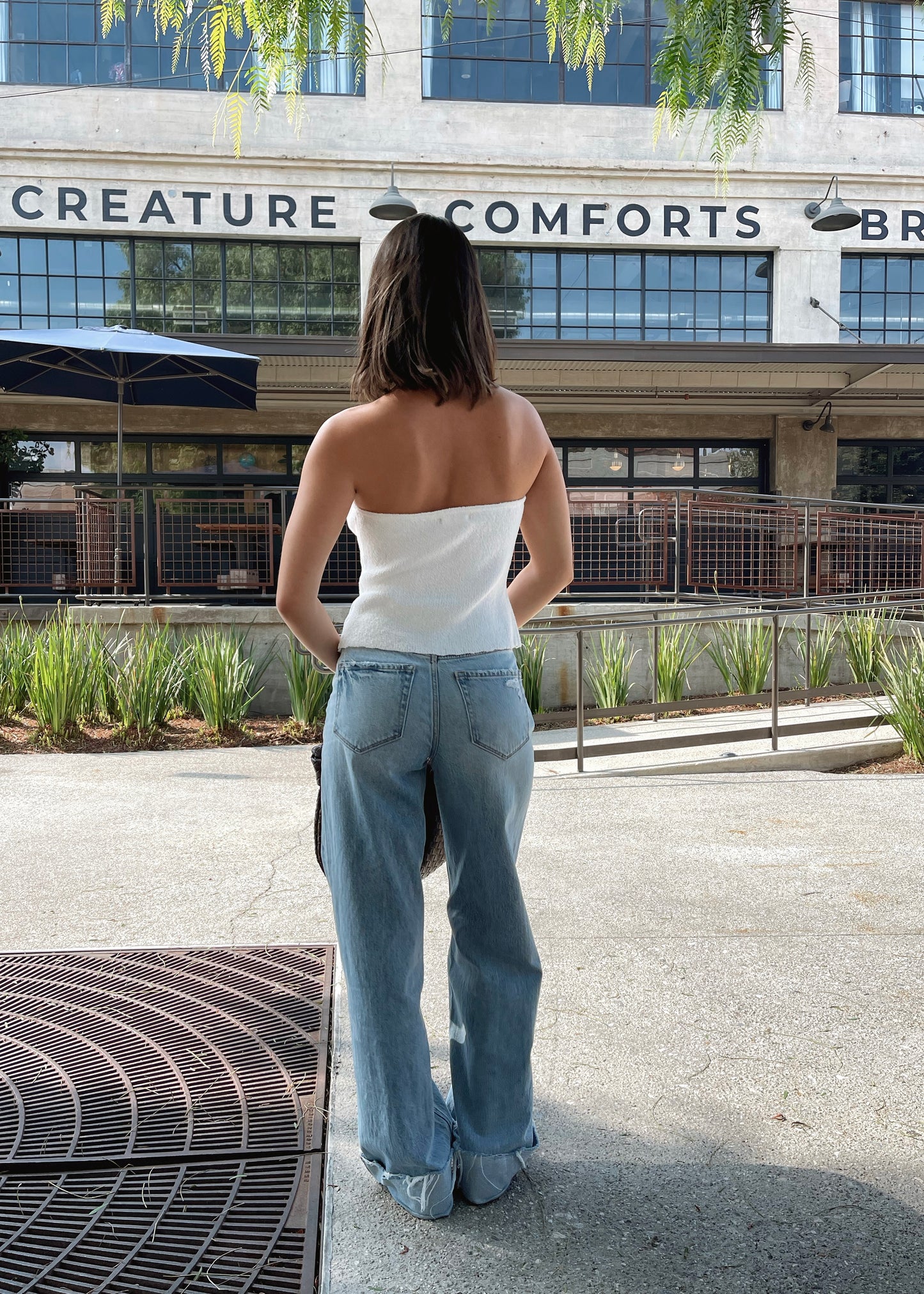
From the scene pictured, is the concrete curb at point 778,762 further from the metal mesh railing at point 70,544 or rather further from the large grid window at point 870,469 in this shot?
the large grid window at point 870,469

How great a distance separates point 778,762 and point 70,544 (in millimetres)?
9221

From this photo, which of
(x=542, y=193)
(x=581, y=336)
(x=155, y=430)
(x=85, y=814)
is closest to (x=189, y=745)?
(x=85, y=814)

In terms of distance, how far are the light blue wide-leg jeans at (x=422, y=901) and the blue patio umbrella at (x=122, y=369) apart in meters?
9.57

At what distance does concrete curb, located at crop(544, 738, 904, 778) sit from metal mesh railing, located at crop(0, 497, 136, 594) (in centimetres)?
617

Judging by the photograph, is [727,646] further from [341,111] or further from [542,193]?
[341,111]

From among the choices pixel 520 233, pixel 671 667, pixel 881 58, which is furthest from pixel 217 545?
pixel 881 58

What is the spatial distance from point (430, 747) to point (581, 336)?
1609 cm

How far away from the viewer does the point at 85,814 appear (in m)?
6.14

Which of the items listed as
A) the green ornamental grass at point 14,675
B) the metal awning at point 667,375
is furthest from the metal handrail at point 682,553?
the metal awning at point 667,375

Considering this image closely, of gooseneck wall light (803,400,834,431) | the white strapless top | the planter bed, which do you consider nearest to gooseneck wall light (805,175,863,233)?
gooseneck wall light (803,400,834,431)

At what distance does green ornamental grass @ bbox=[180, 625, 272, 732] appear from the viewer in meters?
9.21

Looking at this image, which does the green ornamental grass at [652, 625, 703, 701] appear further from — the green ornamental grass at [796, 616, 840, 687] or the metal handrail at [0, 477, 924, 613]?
the metal handrail at [0, 477, 924, 613]

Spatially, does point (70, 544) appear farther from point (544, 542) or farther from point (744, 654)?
point (544, 542)

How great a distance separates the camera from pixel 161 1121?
258 cm
